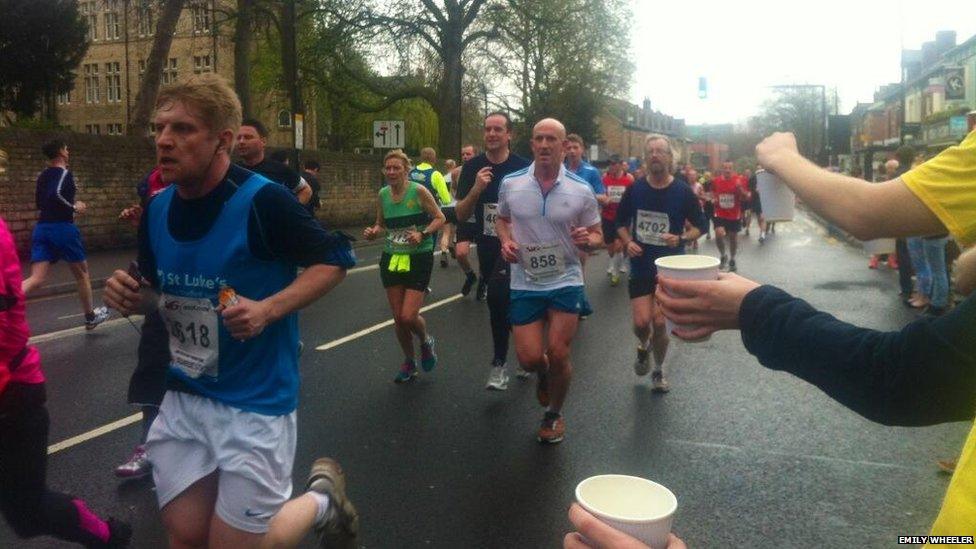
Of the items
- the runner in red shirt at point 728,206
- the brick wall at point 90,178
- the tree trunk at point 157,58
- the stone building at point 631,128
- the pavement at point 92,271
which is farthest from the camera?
the stone building at point 631,128

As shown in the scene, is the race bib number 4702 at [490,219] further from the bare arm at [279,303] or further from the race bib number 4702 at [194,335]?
the race bib number 4702 at [194,335]

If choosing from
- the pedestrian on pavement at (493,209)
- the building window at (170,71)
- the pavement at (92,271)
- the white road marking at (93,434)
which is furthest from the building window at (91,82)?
the white road marking at (93,434)

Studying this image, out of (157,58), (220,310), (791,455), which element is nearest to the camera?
(220,310)

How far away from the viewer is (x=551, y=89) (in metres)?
49.7

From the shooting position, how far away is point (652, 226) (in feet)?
23.9

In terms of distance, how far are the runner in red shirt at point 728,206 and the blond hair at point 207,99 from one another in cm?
1372

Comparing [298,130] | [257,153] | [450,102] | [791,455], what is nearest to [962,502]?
[791,455]

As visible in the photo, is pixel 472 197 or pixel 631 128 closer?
pixel 472 197

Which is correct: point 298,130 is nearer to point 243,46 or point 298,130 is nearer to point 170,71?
point 243,46

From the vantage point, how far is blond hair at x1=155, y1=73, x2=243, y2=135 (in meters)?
2.92

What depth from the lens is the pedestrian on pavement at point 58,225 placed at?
31.3 feet

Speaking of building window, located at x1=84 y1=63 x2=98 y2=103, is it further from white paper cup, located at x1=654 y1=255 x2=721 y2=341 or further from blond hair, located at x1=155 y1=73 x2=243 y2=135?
white paper cup, located at x1=654 y1=255 x2=721 y2=341

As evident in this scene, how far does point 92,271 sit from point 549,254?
11738mm

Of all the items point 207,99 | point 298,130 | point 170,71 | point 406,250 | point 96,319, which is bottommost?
point 96,319
